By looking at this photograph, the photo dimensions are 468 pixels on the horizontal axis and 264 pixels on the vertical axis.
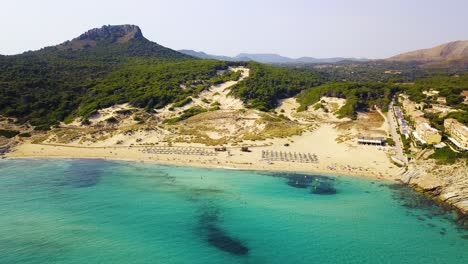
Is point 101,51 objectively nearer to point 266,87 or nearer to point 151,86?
point 151,86

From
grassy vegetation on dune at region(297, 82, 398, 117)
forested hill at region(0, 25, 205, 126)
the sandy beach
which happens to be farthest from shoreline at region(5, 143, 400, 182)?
grassy vegetation on dune at region(297, 82, 398, 117)

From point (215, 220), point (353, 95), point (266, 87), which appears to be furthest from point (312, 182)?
point (266, 87)

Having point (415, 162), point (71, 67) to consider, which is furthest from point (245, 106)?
point (71, 67)

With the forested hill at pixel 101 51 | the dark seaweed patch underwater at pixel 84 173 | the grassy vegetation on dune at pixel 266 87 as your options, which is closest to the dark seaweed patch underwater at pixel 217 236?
the dark seaweed patch underwater at pixel 84 173

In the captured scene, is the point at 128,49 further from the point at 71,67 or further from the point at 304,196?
the point at 304,196

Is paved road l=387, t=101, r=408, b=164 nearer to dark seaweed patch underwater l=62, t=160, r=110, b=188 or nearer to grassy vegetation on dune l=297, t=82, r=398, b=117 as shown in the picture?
grassy vegetation on dune l=297, t=82, r=398, b=117

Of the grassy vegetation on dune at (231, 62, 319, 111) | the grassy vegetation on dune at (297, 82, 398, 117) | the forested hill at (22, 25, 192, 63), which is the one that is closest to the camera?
the grassy vegetation on dune at (297, 82, 398, 117)

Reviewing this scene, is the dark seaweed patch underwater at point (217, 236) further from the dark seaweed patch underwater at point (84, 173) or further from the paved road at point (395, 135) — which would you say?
the paved road at point (395, 135)
